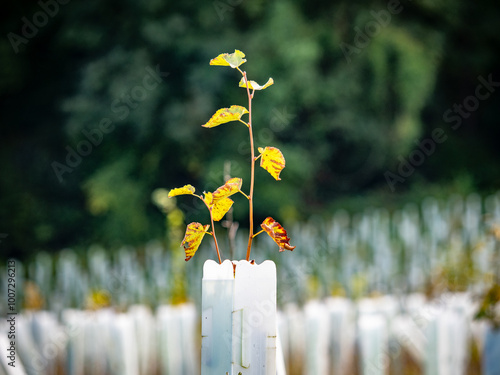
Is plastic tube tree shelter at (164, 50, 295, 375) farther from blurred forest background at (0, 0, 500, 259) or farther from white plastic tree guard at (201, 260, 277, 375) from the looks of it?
blurred forest background at (0, 0, 500, 259)

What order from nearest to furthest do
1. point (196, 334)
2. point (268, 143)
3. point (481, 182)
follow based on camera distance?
point (196, 334)
point (268, 143)
point (481, 182)

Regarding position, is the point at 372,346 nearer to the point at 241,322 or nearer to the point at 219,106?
the point at 241,322

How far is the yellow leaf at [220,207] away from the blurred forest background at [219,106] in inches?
247

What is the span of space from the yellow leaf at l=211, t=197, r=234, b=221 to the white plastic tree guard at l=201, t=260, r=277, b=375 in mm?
100

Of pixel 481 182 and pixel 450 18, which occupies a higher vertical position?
pixel 450 18

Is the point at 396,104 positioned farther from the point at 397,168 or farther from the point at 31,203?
the point at 31,203

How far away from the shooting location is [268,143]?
758 centimetres

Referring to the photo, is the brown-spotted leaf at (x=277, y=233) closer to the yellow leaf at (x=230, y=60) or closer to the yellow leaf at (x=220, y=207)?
the yellow leaf at (x=220, y=207)

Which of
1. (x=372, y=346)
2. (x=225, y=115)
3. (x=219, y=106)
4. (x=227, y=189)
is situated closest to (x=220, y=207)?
(x=227, y=189)

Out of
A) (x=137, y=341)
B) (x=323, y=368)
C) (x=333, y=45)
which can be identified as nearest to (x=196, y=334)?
(x=137, y=341)

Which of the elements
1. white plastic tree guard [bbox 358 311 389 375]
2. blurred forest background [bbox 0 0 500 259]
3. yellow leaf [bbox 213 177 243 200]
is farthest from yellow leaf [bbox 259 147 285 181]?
blurred forest background [bbox 0 0 500 259]

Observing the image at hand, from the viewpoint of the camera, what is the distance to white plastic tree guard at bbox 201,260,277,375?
86 centimetres

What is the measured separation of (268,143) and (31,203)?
363 centimetres

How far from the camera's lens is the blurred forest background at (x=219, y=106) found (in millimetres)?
8031
